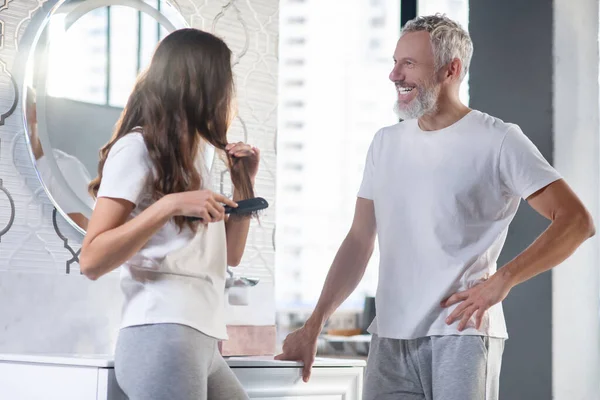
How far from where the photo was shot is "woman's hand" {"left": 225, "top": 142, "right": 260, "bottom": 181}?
168 cm

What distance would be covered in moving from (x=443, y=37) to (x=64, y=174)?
0.96 meters

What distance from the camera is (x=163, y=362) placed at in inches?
56.1

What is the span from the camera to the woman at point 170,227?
1432 millimetres

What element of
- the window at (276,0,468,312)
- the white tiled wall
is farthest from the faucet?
the window at (276,0,468,312)

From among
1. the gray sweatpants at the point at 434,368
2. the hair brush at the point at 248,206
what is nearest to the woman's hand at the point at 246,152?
the hair brush at the point at 248,206

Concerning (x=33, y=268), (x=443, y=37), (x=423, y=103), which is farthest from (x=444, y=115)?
(x=33, y=268)

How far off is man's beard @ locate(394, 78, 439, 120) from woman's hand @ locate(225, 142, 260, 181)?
41 cm

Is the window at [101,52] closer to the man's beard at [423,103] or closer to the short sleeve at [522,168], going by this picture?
the man's beard at [423,103]

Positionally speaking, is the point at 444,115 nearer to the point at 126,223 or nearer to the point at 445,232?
the point at 445,232

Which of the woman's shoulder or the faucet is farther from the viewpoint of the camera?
the faucet

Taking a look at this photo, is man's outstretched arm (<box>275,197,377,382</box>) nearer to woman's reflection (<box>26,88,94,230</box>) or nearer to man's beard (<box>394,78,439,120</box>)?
man's beard (<box>394,78,439,120</box>)

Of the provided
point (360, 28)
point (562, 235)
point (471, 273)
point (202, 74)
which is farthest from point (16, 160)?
point (360, 28)

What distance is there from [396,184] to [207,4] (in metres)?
0.86

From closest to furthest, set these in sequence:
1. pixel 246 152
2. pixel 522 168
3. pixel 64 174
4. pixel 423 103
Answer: pixel 246 152 → pixel 522 168 → pixel 423 103 → pixel 64 174
